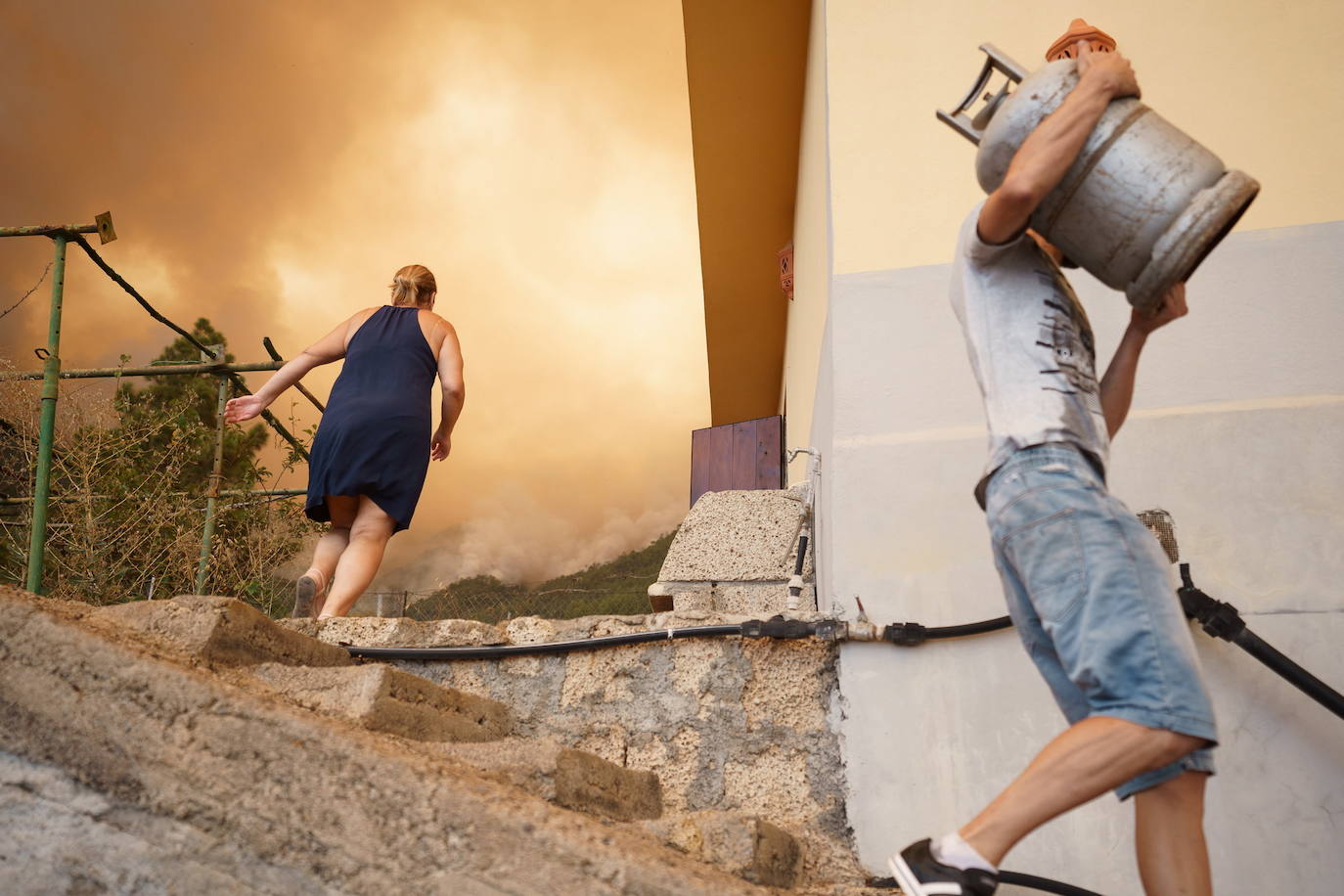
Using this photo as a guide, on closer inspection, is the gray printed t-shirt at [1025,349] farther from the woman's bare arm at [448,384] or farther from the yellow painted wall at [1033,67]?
the woman's bare arm at [448,384]

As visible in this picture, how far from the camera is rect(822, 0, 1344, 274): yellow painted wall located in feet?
8.72

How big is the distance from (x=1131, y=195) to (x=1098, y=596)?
642 mm

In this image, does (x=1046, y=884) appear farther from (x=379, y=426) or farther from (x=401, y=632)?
(x=379, y=426)

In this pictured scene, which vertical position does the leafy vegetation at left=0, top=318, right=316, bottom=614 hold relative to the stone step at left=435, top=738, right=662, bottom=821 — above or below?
above

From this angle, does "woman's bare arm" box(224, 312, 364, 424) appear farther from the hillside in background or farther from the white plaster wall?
the white plaster wall

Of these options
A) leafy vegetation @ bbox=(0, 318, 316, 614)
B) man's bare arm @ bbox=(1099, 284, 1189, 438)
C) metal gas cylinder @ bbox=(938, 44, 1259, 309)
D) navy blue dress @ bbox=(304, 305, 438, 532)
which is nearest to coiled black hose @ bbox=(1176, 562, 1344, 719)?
man's bare arm @ bbox=(1099, 284, 1189, 438)

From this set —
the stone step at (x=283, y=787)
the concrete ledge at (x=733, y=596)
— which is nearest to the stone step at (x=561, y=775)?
the stone step at (x=283, y=787)

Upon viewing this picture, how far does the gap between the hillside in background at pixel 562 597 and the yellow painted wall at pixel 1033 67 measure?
5.66 ft

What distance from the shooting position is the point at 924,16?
306cm

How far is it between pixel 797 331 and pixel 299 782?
209 inches

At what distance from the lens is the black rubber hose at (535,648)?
2.45 m

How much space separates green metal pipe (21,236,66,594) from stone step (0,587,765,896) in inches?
53.7

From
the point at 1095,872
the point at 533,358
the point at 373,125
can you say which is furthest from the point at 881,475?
the point at 533,358

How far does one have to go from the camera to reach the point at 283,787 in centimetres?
130
